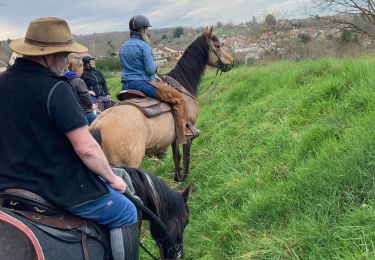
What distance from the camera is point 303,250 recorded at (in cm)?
316

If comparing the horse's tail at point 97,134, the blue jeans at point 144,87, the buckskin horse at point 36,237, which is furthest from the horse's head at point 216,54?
the buckskin horse at point 36,237

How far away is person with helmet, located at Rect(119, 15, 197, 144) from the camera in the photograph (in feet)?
18.5

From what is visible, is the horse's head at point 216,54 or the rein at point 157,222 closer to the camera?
the rein at point 157,222

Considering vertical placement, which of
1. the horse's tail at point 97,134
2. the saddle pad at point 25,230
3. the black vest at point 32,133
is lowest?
the horse's tail at point 97,134

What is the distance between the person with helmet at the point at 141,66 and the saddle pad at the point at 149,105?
0.14 meters

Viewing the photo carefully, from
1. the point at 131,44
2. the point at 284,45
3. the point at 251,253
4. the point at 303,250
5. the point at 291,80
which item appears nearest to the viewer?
the point at 303,250

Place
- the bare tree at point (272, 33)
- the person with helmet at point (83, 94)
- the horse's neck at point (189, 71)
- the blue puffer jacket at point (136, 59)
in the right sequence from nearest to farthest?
the blue puffer jacket at point (136, 59), the horse's neck at point (189, 71), the person with helmet at point (83, 94), the bare tree at point (272, 33)

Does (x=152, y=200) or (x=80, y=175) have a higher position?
(x=80, y=175)

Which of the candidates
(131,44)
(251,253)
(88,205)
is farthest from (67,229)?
(131,44)

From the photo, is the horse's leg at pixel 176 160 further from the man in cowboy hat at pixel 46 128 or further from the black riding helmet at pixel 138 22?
the man in cowboy hat at pixel 46 128

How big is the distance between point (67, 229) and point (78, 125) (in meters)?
0.72

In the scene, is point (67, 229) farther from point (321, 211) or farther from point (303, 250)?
point (321, 211)

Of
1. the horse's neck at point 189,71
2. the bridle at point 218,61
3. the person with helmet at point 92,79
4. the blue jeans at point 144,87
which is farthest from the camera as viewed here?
the person with helmet at point 92,79

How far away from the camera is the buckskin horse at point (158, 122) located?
466cm
